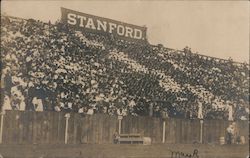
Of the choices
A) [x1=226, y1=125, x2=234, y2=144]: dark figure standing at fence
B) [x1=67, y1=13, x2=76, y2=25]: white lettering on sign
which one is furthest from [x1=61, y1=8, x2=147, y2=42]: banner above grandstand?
[x1=226, y1=125, x2=234, y2=144]: dark figure standing at fence

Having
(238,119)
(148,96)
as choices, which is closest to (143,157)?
(148,96)

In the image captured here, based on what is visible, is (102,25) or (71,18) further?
(102,25)

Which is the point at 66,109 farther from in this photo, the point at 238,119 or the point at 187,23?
the point at 238,119

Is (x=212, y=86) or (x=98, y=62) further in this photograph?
(x=212, y=86)

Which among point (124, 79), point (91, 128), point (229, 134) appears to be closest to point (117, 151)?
A: point (91, 128)

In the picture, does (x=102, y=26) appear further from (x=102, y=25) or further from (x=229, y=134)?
(x=229, y=134)

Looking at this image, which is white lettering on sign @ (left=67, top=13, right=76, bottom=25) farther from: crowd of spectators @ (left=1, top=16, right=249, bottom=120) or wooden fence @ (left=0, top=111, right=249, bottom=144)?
wooden fence @ (left=0, top=111, right=249, bottom=144)
